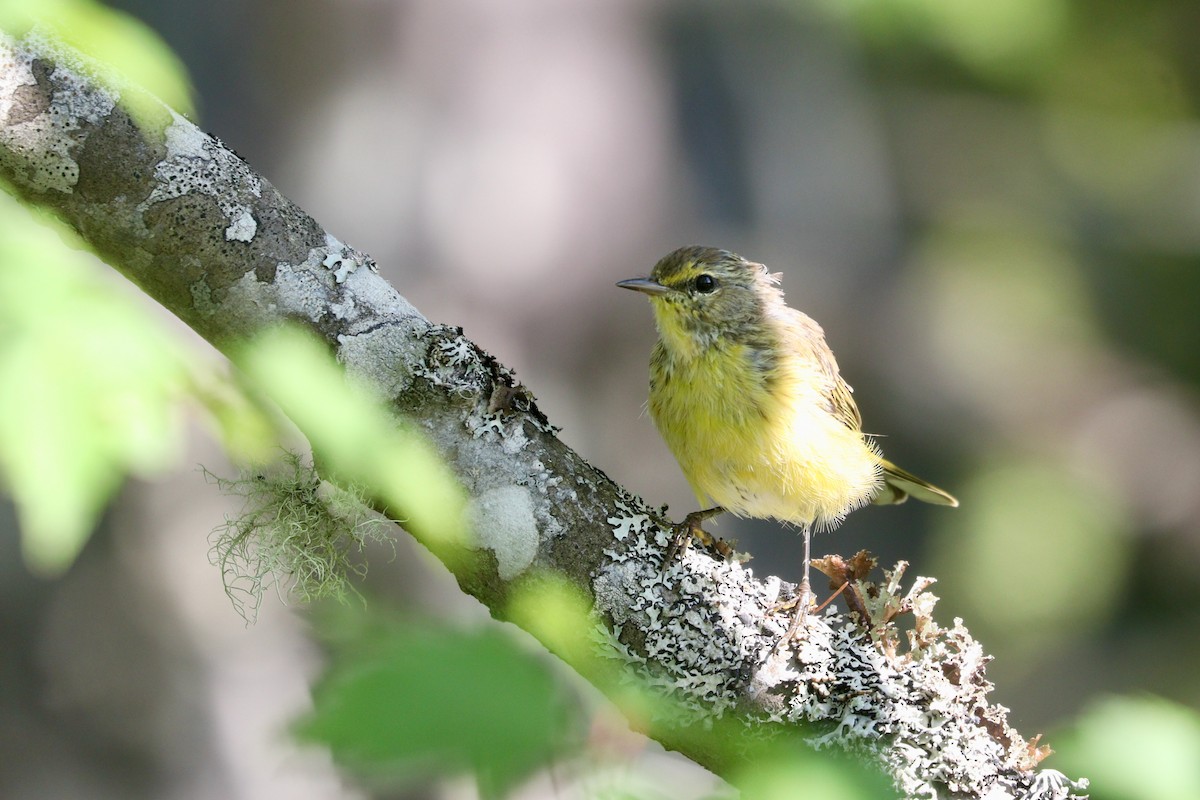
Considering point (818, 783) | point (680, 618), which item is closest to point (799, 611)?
point (680, 618)

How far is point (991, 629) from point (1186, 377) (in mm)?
3087

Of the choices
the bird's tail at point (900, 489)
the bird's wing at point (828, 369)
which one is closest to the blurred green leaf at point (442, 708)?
the bird's wing at point (828, 369)

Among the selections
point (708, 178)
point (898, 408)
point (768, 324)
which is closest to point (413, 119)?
point (708, 178)

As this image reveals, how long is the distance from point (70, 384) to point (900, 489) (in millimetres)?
3822

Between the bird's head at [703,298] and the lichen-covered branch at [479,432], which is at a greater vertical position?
the bird's head at [703,298]

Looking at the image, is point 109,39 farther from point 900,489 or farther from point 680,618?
point 900,489

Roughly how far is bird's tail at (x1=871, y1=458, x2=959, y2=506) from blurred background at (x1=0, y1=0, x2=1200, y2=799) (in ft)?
4.07

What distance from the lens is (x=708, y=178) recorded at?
270 inches

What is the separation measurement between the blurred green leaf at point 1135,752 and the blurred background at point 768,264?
3.2 inches

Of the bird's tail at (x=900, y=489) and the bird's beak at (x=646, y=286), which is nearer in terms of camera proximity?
the bird's beak at (x=646, y=286)

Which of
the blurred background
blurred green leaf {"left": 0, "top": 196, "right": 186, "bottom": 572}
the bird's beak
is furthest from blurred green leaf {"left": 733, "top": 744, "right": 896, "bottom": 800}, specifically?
the bird's beak

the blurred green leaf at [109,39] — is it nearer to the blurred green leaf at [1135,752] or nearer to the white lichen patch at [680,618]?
the white lichen patch at [680,618]

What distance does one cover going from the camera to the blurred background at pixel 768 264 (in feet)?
17.0

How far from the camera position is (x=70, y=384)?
2.12 m
